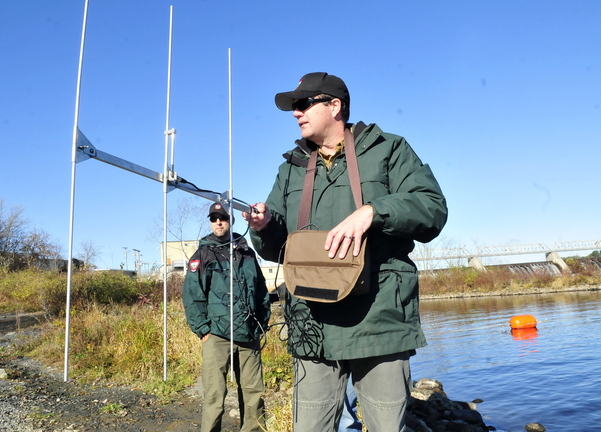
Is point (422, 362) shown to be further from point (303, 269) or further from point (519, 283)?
point (519, 283)

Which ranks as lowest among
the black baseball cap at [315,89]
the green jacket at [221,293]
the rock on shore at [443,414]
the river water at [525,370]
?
the river water at [525,370]

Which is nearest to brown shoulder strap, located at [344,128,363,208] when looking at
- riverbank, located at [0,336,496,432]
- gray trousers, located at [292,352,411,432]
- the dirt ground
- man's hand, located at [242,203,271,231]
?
man's hand, located at [242,203,271,231]

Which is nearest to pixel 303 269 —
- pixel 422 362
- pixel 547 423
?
pixel 547 423

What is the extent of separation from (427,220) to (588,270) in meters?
58.0

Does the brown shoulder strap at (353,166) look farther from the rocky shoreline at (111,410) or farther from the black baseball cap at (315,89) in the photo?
the rocky shoreline at (111,410)

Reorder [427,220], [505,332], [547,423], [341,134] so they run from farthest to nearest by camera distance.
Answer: [505,332]
[547,423]
[341,134]
[427,220]

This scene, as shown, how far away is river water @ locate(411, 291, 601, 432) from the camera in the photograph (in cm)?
834

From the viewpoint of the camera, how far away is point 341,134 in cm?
249

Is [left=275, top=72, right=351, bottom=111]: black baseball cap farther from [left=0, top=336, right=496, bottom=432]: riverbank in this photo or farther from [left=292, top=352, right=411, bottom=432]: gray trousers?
[left=0, top=336, right=496, bottom=432]: riverbank

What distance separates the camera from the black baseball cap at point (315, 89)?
2402mm

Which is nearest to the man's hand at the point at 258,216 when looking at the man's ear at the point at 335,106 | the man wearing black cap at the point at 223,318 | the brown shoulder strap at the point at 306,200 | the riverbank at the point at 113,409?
the brown shoulder strap at the point at 306,200

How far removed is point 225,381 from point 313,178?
2892 mm

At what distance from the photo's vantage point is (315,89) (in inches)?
94.9

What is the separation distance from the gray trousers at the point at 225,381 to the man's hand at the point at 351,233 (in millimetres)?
2936
